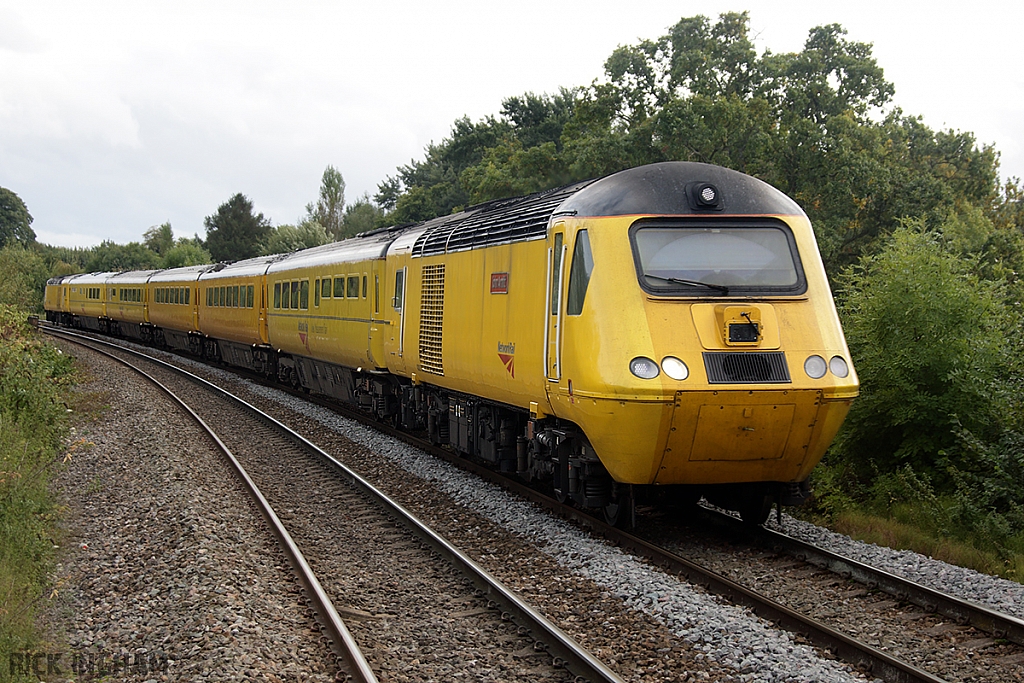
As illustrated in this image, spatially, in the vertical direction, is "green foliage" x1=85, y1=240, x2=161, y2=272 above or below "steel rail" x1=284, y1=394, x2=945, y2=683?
above

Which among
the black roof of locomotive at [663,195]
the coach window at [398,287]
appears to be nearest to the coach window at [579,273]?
the black roof of locomotive at [663,195]

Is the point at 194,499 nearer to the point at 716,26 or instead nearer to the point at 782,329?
the point at 782,329

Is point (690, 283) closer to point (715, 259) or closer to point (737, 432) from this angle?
point (715, 259)

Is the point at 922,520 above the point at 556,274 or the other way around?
the other way around

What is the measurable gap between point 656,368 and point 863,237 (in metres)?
21.2

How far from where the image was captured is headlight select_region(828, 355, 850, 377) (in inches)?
320

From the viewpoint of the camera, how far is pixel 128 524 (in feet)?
33.7

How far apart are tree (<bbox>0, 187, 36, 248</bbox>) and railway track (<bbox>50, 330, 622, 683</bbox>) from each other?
101288mm

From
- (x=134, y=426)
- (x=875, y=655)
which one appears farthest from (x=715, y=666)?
(x=134, y=426)

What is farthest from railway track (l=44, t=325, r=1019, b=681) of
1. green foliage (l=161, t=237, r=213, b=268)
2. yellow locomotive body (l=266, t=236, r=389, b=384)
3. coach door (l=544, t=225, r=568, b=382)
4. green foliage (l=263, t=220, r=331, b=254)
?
green foliage (l=161, t=237, r=213, b=268)

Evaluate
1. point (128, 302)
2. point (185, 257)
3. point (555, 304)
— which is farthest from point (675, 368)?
point (185, 257)

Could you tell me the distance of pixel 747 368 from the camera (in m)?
7.93

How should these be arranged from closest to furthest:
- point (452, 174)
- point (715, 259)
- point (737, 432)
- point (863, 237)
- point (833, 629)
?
1. point (833, 629)
2. point (737, 432)
3. point (715, 259)
4. point (863, 237)
5. point (452, 174)

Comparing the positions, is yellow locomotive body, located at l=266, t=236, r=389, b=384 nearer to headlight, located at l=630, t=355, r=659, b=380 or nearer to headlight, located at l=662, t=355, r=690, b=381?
headlight, located at l=630, t=355, r=659, b=380
